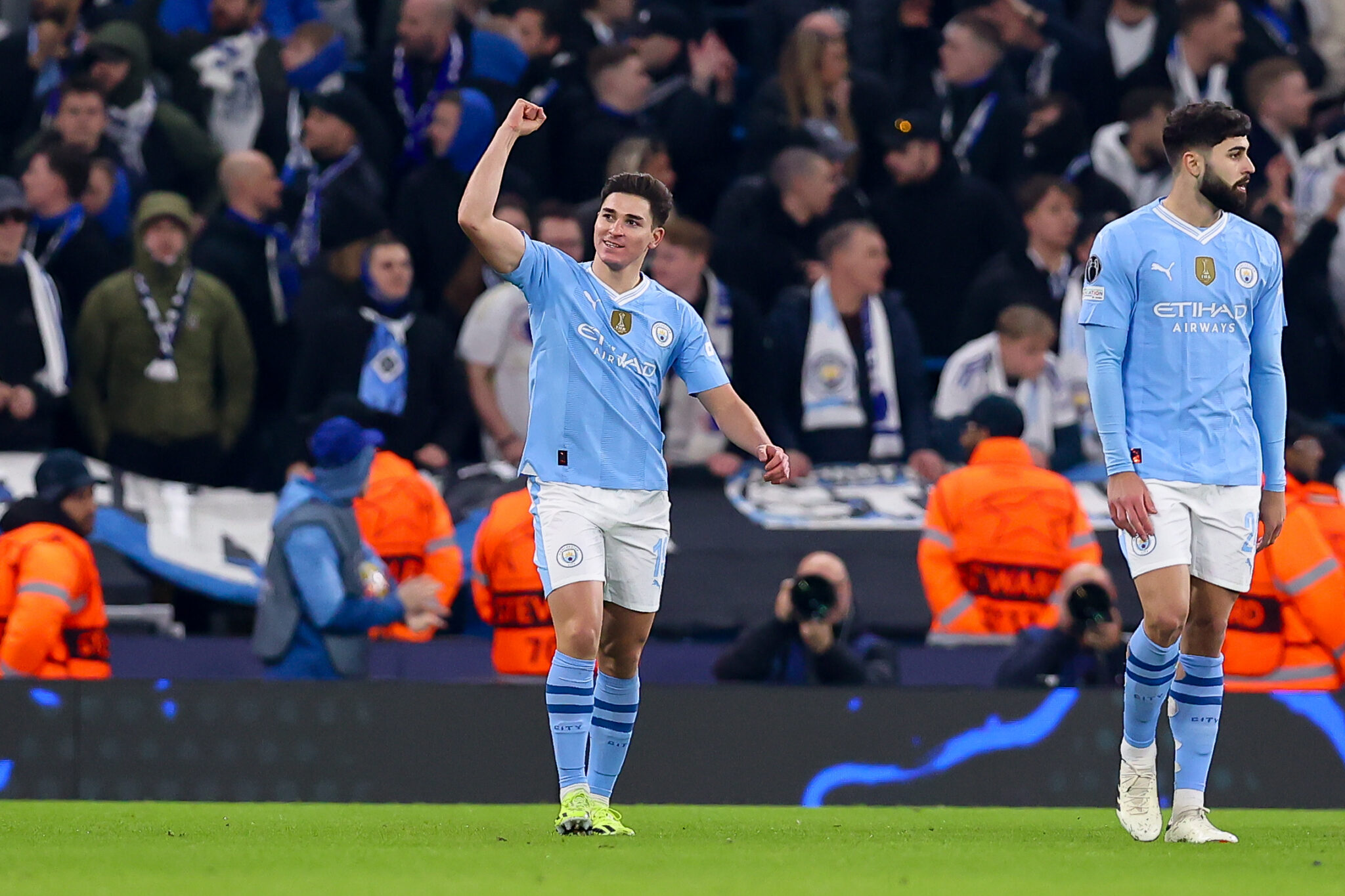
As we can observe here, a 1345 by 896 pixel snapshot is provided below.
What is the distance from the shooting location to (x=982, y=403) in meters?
10.5

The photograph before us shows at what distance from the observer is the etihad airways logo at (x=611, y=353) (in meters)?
7.38

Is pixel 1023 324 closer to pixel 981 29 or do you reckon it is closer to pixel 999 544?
pixel 999 544

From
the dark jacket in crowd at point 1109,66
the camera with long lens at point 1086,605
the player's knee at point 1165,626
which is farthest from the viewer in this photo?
the dark jacket in crowd at point 1109,66

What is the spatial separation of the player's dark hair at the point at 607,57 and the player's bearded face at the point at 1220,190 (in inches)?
280

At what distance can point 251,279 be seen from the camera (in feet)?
41.9

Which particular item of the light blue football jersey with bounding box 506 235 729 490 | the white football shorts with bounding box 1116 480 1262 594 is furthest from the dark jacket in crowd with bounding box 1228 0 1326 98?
the light blue football jersey with bounding box 506 235 729 490

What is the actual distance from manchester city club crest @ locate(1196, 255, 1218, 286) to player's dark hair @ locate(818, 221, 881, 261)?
215 inches

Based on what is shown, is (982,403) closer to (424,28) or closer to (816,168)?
(816,168)

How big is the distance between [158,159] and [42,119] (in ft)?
2.30

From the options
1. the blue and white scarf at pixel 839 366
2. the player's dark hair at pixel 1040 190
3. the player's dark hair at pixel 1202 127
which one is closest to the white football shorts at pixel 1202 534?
the player's dark hair at pixel 1202 127

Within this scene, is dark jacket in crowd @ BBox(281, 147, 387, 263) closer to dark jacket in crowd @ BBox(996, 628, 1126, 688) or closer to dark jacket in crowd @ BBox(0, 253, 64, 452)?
dark jacket in crowd @ BBox(0, 253, 64, 452)

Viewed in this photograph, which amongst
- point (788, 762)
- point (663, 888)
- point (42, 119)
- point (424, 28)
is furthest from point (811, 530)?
point (663, 888)

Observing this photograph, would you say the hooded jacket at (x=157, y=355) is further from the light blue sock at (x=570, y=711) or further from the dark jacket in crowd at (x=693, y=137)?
the light blue sock at (x=570, y=711)

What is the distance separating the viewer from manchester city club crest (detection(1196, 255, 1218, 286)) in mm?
6980
